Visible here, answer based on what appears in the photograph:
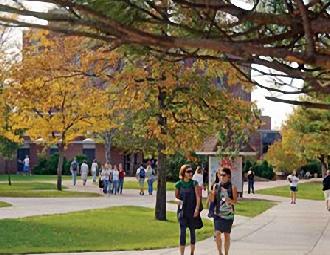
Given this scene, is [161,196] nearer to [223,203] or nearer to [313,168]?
[223,203]

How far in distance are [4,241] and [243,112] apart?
7.93 m

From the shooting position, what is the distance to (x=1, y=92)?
1214 inches

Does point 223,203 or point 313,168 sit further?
point 313,168

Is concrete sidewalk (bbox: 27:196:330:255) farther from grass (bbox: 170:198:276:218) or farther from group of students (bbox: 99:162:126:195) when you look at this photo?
group of students (bbox: 99:162:126:195)

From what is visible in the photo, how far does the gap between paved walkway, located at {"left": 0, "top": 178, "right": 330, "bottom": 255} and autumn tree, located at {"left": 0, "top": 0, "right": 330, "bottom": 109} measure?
25.8 ft

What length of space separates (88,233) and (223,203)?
5.90 metres

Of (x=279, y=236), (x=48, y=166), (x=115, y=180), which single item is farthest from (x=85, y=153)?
(x=279, y=236)

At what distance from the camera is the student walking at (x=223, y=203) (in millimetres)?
13812

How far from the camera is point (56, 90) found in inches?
1209

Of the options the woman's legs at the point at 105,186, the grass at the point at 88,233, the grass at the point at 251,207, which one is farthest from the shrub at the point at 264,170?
the grass at the point at 88,233


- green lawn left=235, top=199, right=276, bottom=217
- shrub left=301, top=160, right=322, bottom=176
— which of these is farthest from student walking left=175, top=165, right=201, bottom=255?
shrub left=301, top=160, right=322, bottom=176

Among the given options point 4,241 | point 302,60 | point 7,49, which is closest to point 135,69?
point 4,241

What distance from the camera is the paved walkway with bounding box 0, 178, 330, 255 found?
16.2 meters

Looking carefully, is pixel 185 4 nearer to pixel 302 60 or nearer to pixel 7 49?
pixel 302 60
